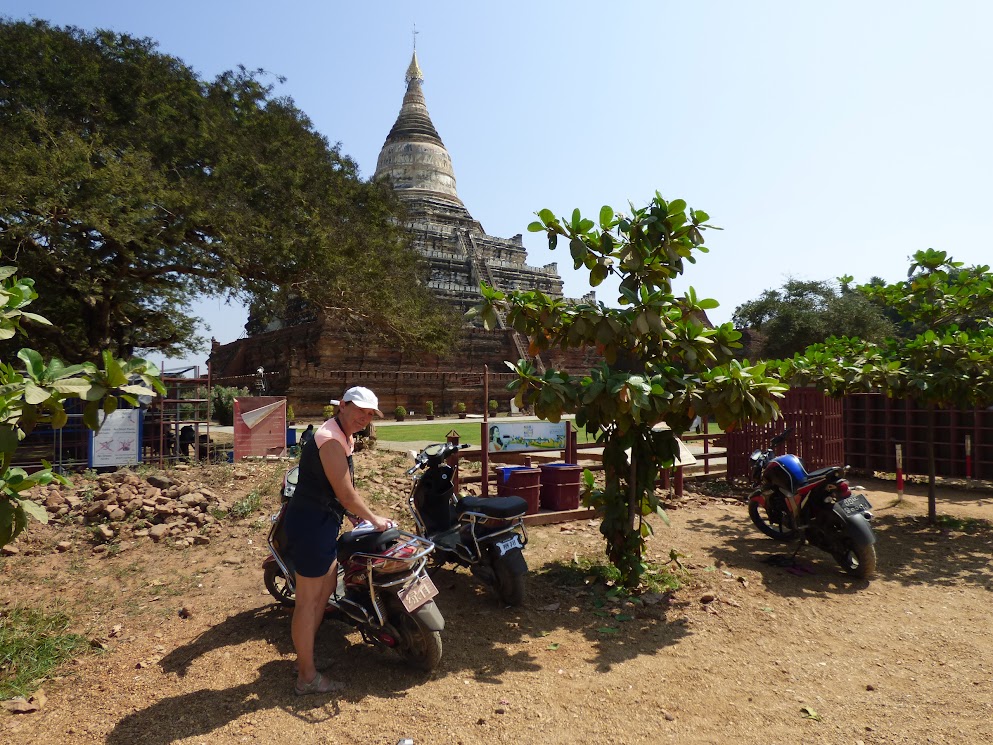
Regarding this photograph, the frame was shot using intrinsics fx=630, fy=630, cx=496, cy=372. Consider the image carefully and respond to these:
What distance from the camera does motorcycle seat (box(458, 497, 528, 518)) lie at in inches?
164

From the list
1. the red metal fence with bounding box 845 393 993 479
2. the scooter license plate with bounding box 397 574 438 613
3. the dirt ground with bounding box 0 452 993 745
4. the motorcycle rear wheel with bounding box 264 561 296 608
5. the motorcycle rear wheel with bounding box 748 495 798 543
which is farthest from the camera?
the red metal fence with bounding box 845 393 993 479

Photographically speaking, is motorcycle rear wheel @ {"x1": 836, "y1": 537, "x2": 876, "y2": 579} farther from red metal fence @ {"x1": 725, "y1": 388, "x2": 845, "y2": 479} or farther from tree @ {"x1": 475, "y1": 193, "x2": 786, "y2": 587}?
red metal fence @ {"x1": 725, "y1": 388, "x2": 845, "y2": 479}

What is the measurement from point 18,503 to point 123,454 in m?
7.90

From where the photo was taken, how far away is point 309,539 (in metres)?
3.07

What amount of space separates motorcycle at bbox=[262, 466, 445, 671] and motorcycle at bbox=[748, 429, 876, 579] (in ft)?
11.5

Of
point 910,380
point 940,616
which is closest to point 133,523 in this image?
point 940,616

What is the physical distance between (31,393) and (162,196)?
9.40 meters

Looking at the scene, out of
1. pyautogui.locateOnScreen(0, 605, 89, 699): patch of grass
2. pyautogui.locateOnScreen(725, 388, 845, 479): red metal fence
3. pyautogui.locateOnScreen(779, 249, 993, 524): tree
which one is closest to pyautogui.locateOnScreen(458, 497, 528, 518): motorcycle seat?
pyautogui.locateOnScreen(0, 605, 89, 699): patch of grass

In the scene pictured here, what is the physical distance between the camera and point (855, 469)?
34.3 ft

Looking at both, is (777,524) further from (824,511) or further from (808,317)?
(808,317)

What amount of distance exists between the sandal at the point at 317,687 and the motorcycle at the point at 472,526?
1.31 m

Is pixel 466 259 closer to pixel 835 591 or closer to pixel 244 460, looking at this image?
pixel 244 460

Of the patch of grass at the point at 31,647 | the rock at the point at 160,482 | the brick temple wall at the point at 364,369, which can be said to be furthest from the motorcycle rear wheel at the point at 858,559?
the brick temple wall at the point at 364,369

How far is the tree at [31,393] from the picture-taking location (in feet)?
6.26
